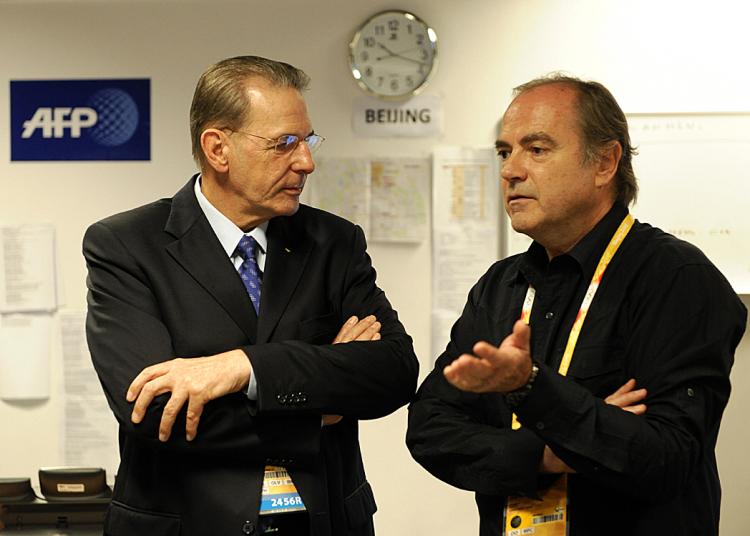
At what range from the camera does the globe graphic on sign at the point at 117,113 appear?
13.9 ft

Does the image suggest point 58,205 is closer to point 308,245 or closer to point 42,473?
point 42,473

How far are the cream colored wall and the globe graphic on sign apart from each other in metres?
0.08

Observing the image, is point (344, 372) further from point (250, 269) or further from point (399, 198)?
point (399, 198)

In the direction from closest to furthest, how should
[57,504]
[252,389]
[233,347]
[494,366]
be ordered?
[494,366], [252,389], [233,347], [57,504]

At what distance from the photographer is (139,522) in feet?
6.97

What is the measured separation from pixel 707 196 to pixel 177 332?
2.63m

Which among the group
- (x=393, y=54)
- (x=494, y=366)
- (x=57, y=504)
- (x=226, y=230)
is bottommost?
(x=57, y=504)

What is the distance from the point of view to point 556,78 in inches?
87.7

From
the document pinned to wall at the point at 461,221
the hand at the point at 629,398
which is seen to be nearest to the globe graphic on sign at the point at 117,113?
the document pinned to wall at the point at 461,221

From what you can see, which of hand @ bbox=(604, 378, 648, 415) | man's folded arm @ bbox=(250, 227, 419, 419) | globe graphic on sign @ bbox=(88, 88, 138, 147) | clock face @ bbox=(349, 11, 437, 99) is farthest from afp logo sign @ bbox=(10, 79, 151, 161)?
hand @ bbox=(604, 378, 648, 415)

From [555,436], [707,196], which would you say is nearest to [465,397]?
[555,436]

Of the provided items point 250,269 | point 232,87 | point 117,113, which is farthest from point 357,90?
point 250,269

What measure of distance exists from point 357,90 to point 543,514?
8.38 feet

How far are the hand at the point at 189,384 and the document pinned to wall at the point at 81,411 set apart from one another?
231cm
